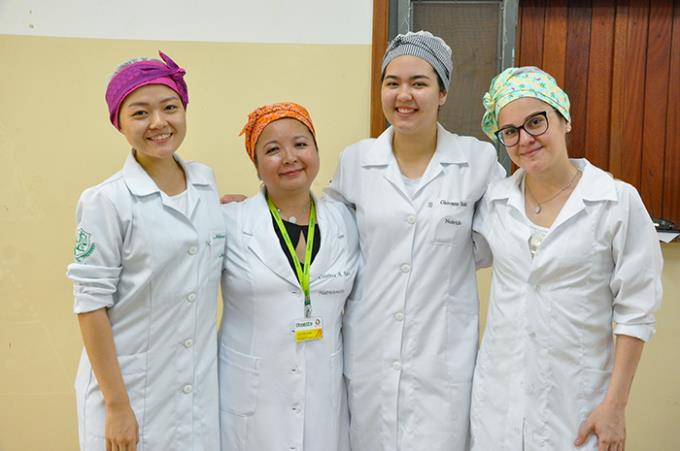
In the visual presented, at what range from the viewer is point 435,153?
1.82 metres

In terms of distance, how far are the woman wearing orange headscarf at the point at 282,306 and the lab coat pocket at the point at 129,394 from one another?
0.90 feet

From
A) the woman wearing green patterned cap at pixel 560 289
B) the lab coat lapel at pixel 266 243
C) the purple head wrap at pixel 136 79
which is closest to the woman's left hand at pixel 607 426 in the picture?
the woman wearing green patterned cap at pixel 560 289

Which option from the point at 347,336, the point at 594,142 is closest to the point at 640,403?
the point at 594,142

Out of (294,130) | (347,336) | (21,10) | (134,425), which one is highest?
(21,10)

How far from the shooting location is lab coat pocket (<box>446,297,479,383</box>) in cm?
174

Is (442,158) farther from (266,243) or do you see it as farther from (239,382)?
(239,382)

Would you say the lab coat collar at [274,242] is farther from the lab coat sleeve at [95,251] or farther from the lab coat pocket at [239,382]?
the lab coat sleeve at [95,251]

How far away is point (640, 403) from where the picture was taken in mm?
2615

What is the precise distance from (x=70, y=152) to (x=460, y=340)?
1.86 m

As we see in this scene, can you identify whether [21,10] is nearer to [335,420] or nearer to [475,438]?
[335,420]

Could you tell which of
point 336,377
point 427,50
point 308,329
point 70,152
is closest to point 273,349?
point 308,329

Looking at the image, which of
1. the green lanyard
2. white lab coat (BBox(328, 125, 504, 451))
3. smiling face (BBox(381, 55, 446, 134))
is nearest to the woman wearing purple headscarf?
the green lanyard

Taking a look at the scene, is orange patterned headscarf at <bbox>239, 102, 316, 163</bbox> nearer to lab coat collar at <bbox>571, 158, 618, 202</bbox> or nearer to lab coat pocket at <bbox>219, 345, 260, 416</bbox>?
lab coat pocket at <bbox>219, 345, 260, 416</bbox>

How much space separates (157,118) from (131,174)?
0.54 feet
